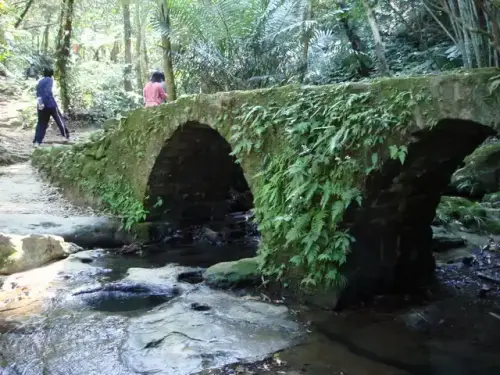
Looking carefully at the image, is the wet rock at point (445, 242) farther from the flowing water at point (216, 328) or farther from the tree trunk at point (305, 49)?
the tree trunk at point (305, 49)

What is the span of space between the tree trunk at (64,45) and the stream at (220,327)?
355 inches

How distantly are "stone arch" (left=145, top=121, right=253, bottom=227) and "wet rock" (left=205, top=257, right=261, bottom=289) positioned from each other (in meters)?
2.55

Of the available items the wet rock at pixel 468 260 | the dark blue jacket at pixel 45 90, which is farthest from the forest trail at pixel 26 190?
the wet rock at pixel 468 260

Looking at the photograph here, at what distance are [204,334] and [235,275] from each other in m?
1.45

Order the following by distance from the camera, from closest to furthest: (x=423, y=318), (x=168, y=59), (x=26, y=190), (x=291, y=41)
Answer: (x=423, y=318) → (x=291, y=41) → (x=26, y=190) → (x=168, y=59)

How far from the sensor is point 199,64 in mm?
9352

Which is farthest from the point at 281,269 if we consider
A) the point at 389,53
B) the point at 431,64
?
the point at 389,53

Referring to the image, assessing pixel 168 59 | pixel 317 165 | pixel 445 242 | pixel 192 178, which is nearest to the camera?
pixel 317 165

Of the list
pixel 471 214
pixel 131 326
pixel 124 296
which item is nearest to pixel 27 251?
pixel 124 296

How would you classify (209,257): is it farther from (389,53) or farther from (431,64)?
(389,53)

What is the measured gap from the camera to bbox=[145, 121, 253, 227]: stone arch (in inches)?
332

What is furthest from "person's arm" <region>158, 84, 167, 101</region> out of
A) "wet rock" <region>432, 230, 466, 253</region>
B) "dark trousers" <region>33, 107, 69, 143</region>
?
"wet rock" <region>432, 230, 466, 253</region>

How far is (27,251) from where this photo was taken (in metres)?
6.84

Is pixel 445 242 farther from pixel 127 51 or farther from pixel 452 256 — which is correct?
pixel 127 51
